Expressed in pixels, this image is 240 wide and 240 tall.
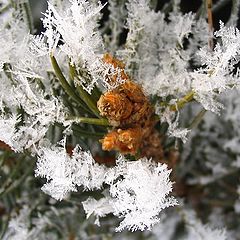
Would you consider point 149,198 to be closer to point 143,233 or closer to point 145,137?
point 145,137

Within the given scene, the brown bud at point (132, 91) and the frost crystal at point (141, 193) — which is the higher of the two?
the brown bud at point (132, 91)

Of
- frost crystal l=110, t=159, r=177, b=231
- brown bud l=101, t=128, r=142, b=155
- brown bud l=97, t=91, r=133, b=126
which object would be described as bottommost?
frost crystal l=110, t=159, r=177, b=231

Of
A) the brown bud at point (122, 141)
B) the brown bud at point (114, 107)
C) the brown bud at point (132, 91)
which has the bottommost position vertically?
the brown bud at point (122, 141)

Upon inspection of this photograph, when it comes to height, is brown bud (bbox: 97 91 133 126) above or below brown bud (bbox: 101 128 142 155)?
above

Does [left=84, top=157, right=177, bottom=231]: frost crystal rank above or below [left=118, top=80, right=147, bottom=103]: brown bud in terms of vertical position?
below

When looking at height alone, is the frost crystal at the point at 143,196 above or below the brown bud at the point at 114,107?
below

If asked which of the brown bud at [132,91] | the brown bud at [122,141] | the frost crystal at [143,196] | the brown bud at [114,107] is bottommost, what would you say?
the frost crystal at [143,196]

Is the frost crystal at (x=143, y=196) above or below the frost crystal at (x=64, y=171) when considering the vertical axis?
below

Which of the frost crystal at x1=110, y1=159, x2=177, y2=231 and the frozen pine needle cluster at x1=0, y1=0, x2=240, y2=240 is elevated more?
the frozen pine needle cluster at x1=0, y1=0, x2=240, y2=240

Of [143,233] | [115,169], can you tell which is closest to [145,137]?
[115,169]

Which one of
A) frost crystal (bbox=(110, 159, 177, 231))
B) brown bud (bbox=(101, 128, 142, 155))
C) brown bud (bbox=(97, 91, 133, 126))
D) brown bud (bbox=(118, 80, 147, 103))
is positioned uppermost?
brown bud (bbox=(118, 80, 147, 103))
